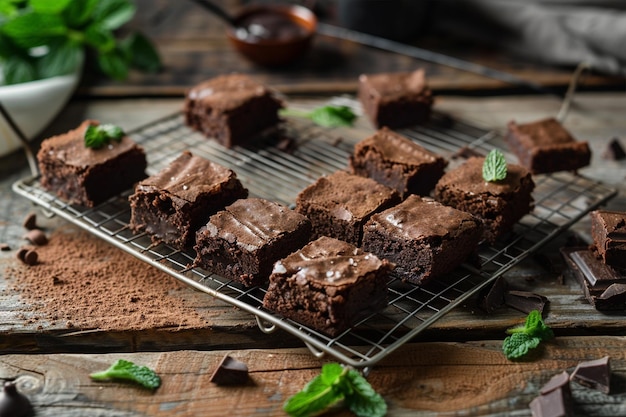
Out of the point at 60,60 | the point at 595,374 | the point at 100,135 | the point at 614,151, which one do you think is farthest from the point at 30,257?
the point at 614,151

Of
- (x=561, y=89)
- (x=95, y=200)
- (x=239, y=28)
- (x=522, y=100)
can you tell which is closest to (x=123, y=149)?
(x=95, y=200)

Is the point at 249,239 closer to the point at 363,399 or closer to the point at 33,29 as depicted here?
the point at 363,399

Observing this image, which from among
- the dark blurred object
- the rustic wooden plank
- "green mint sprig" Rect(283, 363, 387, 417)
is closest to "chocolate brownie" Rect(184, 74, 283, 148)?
the dark blurred object

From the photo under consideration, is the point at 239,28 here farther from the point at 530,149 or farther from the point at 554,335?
the point at 554,335

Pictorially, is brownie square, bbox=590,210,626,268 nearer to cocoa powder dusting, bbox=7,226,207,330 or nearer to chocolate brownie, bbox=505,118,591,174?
chocolate brownie, bbox=505,118,591,174

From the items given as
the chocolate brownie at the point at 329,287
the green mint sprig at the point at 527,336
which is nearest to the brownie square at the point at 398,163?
the chocolate brownie at the point at 329,287

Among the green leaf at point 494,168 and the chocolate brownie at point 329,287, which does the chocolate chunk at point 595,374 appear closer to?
the chocolate brownie at point 329,287
